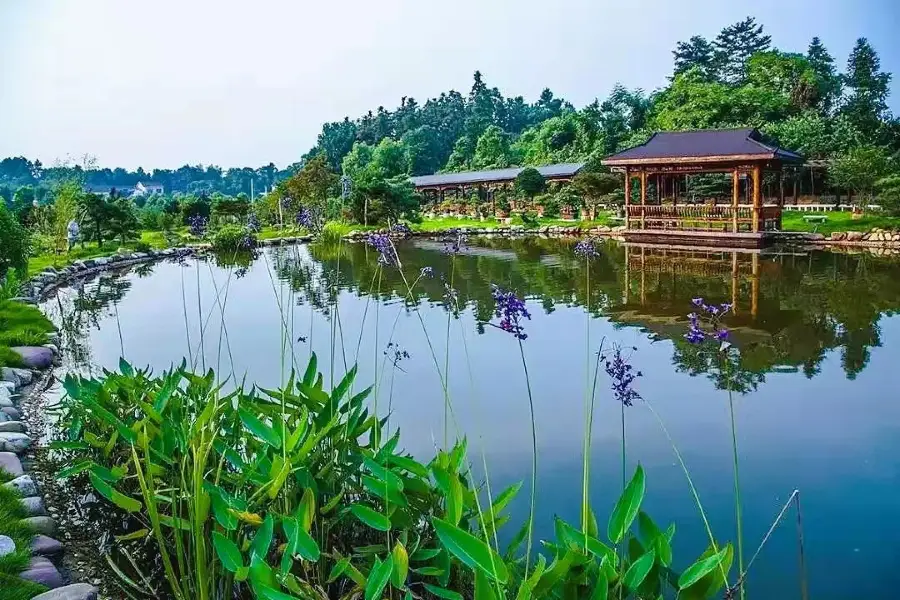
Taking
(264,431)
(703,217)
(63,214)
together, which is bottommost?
(264,431)

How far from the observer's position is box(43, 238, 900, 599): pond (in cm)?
291

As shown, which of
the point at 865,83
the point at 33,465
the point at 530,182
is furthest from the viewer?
the point at 865,83

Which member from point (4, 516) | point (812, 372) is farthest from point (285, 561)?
point (812, 372)

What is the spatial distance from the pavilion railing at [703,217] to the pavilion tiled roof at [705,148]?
39.2 inches

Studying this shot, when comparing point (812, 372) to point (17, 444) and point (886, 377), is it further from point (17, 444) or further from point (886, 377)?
point (17, 444)

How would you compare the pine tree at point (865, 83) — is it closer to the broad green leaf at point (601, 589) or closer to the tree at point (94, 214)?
the tree at point (94, 214)

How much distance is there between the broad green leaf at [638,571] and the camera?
1437mm

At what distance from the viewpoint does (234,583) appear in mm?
1996

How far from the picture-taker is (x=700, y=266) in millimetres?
11023

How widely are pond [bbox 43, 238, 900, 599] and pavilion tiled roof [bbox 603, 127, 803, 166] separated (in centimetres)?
411

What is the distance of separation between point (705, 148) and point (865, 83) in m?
16.9

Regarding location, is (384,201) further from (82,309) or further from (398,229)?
(398,229)

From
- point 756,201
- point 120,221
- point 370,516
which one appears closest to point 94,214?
point 120,221

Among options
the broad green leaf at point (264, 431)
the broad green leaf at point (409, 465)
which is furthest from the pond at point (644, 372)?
the broad green leaf at point (264, 431)
